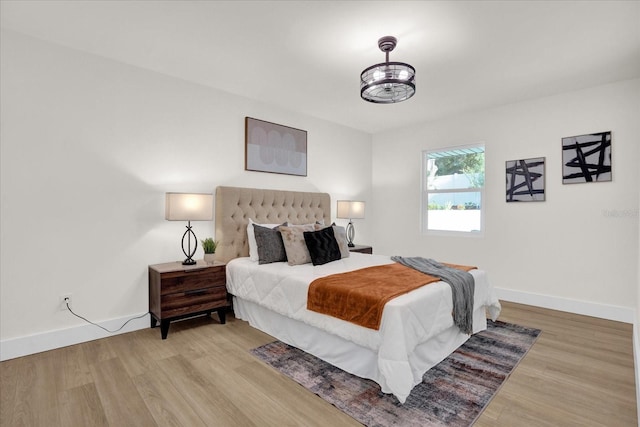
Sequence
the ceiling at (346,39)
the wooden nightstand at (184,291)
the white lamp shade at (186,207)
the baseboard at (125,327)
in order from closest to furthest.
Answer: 1. the ceiling at (346,39)
2. the baseboard at (125,327)
3. the wooden nightstand at (184,291)
4. the white lamp shade at (186,207)

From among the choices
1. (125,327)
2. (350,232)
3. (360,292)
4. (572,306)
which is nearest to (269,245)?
(360,292)

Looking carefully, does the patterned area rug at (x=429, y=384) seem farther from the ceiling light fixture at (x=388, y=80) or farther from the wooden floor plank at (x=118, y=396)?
the ceiling light fixture at (x=388, y=80)

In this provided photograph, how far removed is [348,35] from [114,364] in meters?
3.16

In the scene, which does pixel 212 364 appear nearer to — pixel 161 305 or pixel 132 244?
pixel 161 305

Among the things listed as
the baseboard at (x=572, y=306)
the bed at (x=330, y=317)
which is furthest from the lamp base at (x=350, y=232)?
the baseboard at (x=572, y=306)

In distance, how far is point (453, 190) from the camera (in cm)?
482

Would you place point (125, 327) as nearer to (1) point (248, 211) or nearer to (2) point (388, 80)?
(1) point (248, 211)

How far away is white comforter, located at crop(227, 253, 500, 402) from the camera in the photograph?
190 cm

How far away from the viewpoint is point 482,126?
4461mm

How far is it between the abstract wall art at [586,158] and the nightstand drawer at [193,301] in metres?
4.15

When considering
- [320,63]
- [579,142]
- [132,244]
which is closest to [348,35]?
[320,63]

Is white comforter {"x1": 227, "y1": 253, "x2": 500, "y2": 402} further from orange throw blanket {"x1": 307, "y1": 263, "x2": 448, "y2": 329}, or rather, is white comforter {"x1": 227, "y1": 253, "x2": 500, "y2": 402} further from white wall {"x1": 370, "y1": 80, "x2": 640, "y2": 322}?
white wall {"x1": 370, "y1": 80, "x2": 640, "y2": 322}

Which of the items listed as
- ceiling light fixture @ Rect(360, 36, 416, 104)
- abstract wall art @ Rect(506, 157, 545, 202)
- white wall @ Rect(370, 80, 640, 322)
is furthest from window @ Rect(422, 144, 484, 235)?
ceiling light fixture @ Rect(360, 36, 416, 104)

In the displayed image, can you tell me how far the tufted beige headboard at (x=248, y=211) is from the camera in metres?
3.63
